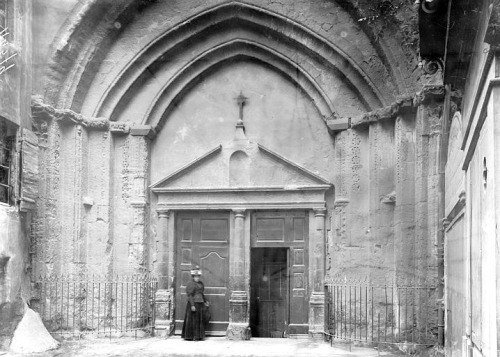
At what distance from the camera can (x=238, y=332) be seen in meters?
10.7

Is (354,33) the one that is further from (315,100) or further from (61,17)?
(61,17)

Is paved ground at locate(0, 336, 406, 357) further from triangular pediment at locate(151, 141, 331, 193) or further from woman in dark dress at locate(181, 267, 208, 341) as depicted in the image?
triangular pediment at locate(151, 141, 331, 193)

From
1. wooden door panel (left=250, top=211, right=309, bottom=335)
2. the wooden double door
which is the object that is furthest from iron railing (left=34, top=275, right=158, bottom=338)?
wooden door panel (left=250, top=211, right=309, bottom=335)

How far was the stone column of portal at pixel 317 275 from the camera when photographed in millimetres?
10641

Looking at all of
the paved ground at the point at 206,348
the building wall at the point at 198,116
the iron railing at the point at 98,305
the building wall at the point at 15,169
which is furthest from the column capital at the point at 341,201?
the building wall at the point at 15,169

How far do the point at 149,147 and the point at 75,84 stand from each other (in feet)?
5.72

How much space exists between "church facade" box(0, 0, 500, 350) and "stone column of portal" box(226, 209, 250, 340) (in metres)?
0.03

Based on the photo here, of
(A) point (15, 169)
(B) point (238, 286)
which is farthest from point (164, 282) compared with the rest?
(A) point (15, 169)

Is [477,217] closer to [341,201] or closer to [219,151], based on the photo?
[341,201]

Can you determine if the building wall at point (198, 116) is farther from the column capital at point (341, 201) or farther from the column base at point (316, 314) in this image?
the column base at point (316, 314)

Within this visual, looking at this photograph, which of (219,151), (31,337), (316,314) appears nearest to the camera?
(31,337)

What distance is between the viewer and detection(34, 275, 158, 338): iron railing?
33.7 ft

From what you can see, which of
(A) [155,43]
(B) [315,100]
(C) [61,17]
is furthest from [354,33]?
(C) [61,17]

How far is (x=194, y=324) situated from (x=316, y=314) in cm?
211
